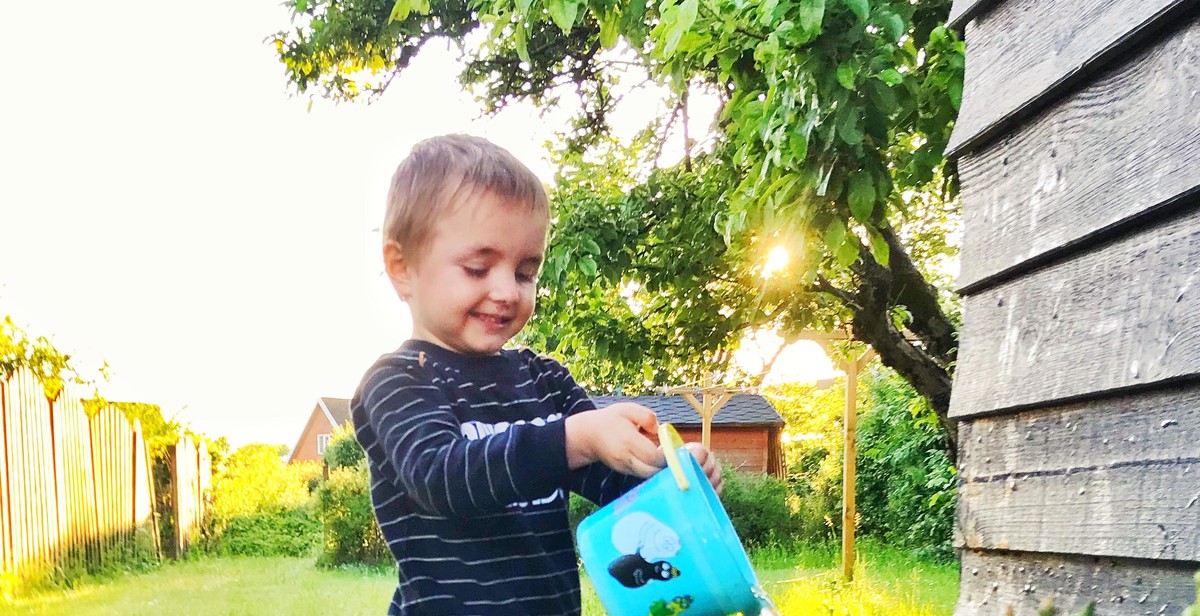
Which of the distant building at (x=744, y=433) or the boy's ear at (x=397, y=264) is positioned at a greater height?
the boy's ear at (x=397, y=264)

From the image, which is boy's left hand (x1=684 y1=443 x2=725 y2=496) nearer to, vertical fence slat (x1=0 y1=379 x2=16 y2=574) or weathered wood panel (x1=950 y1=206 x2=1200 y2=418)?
weathered wood panel (x1=950 y1=206 x2=1200 y2=418)

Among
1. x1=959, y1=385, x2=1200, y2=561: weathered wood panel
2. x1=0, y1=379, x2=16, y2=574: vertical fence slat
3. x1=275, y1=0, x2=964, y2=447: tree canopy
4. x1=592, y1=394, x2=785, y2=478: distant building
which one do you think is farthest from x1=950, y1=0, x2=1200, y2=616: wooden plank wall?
x1=592, y1=394, x2=785, y2=478: distant building

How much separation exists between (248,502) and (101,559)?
122 centimetres

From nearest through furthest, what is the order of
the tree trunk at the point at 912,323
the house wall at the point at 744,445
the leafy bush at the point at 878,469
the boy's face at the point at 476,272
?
the boy's face at the point at 476,272 → the tree trunk at the point at 912,323 → the leafy bush at the point at 878,469 → the house wall at the point at 744,445

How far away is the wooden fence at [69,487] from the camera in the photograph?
313cm

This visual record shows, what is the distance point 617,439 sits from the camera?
2.11 feet

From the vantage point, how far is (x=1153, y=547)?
2.35 ft

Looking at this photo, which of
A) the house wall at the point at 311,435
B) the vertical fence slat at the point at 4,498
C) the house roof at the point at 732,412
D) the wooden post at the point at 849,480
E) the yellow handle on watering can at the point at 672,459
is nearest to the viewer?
the yellow handle on watering can at the point at 672,459

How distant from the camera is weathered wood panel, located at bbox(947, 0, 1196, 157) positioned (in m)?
0.75

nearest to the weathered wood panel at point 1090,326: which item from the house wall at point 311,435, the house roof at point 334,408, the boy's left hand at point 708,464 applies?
the boy's left hand at point 708,464

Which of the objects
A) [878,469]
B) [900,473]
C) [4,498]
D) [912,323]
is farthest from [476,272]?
[878,469]

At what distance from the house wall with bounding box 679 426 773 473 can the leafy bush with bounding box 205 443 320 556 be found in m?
3.27

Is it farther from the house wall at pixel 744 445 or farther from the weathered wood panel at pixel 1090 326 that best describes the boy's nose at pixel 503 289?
the house wall at pixel 744 445

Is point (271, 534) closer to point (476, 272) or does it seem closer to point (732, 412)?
point (732, 412)
